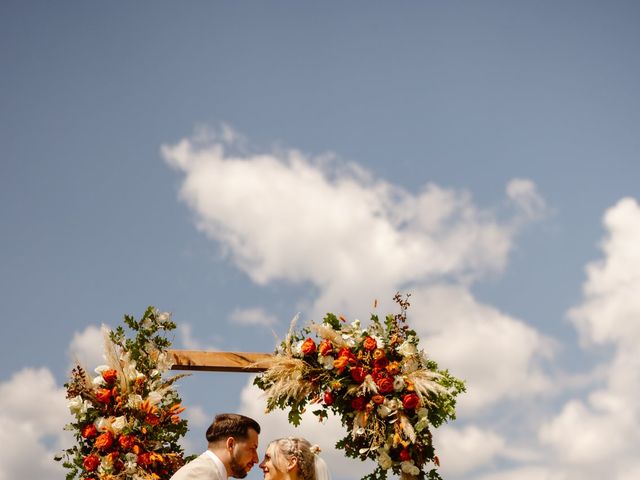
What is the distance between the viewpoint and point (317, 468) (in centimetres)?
692

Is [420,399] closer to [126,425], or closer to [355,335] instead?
[355,335]

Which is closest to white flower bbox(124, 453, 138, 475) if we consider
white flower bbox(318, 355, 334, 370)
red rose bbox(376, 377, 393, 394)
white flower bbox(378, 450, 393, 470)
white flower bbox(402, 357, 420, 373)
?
white flower bbox(318, 355, 334, 370)

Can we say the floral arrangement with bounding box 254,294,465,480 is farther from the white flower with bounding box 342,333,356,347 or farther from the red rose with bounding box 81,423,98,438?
the red rose with bounding box 81,423,98,438

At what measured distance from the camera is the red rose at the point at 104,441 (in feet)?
26.4

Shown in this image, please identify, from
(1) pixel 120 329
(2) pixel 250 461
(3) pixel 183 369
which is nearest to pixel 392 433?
(2) pixel 250 461

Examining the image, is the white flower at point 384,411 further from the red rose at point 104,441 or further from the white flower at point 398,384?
the red rose at point 104,441

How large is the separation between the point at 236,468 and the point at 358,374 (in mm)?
1727

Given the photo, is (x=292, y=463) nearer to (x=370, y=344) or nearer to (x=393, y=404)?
(x=393, y=404)

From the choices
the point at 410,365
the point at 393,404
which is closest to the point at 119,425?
the point at 393,404

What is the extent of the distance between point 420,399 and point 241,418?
1934 mm

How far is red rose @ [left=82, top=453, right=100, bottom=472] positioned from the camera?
8039mm

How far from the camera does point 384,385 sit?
Answer: 25.0 feet

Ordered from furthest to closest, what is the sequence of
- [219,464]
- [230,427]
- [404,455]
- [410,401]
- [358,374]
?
[358,374]
[410,401]
[404,455]
[230,427]
[219,464]

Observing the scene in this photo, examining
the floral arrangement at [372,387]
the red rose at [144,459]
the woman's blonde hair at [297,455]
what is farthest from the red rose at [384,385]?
the red rose at [144,459]
